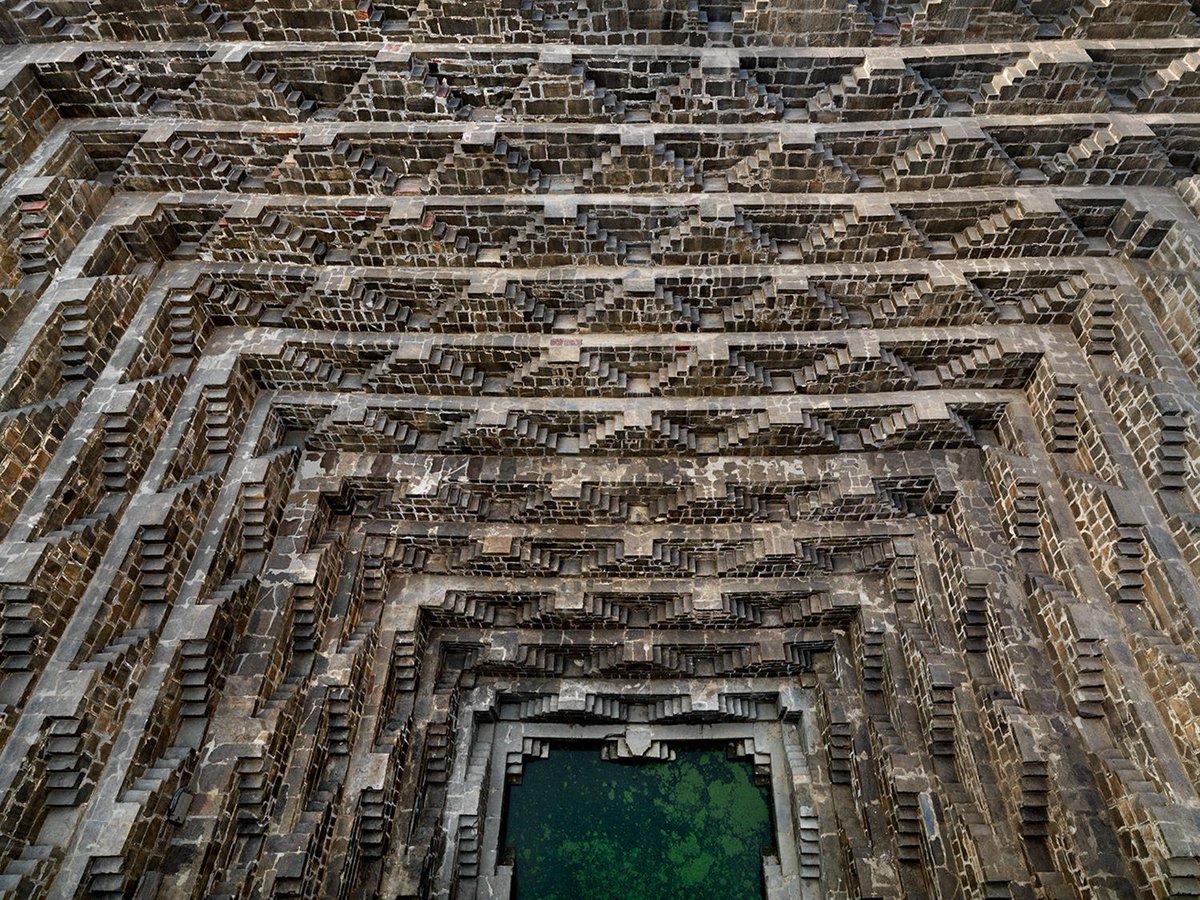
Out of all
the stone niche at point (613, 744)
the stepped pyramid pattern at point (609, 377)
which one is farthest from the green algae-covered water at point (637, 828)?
the stepped pyramid pattern at point (609, 377)

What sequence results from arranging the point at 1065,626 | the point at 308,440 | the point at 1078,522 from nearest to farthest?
the point at 1065,626, the point at 1078,522, the point at 308,440

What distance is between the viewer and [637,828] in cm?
1473

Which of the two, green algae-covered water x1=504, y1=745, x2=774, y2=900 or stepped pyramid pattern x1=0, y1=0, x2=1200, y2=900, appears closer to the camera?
stepped pyramid pattern x1=0, y1=0, x2=1200, y2=900

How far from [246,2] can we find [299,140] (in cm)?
312

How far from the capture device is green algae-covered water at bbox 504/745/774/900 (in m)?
14.1

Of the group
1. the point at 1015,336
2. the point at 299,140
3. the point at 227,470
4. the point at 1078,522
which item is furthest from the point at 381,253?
the point at 1078,522

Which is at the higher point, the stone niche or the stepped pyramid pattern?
the stepped pyramid pattern

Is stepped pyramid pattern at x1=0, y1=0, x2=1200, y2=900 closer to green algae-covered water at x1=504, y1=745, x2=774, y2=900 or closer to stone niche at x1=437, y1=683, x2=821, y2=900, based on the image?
stone niche at x1=437, y1=683, x2=821, y2=900

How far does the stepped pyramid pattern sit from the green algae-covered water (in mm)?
592

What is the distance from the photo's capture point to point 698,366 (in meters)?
15.1

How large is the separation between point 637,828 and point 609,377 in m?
9.58

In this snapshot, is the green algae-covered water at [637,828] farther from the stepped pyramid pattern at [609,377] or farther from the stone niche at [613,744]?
the stepped pyramid pattern at [609,377]

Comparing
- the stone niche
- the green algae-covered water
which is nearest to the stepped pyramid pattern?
the stone niche

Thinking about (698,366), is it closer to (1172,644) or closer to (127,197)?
(1172,644)
